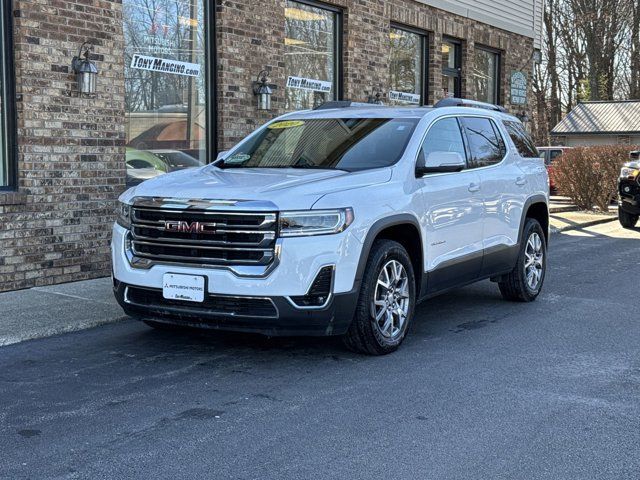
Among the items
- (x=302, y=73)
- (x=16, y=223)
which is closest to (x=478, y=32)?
(x=302, y=73)

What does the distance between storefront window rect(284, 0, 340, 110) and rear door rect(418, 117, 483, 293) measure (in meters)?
5.84

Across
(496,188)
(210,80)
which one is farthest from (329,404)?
(210,80)

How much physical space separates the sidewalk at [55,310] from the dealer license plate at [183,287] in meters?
1.57

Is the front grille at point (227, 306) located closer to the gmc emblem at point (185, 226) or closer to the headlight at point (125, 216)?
the gmc emblem at point (185, 226)

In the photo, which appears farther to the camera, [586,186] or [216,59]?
[586,186]

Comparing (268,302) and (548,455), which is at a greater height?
(268,302)

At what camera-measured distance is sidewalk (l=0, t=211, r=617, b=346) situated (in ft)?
21.7

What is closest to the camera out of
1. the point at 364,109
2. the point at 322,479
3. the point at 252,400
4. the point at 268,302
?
the point at 322,479

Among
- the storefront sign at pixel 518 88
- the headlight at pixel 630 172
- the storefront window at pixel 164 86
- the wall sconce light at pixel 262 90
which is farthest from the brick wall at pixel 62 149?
the storefront sign at pixel 518 88

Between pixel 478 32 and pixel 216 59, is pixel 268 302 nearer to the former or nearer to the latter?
pixel 216 59

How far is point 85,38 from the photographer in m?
8.97

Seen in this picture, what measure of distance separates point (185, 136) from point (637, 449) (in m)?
7.84

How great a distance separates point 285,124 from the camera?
24.1ft

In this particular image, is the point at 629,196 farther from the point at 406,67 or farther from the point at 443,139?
the point at 443,139
